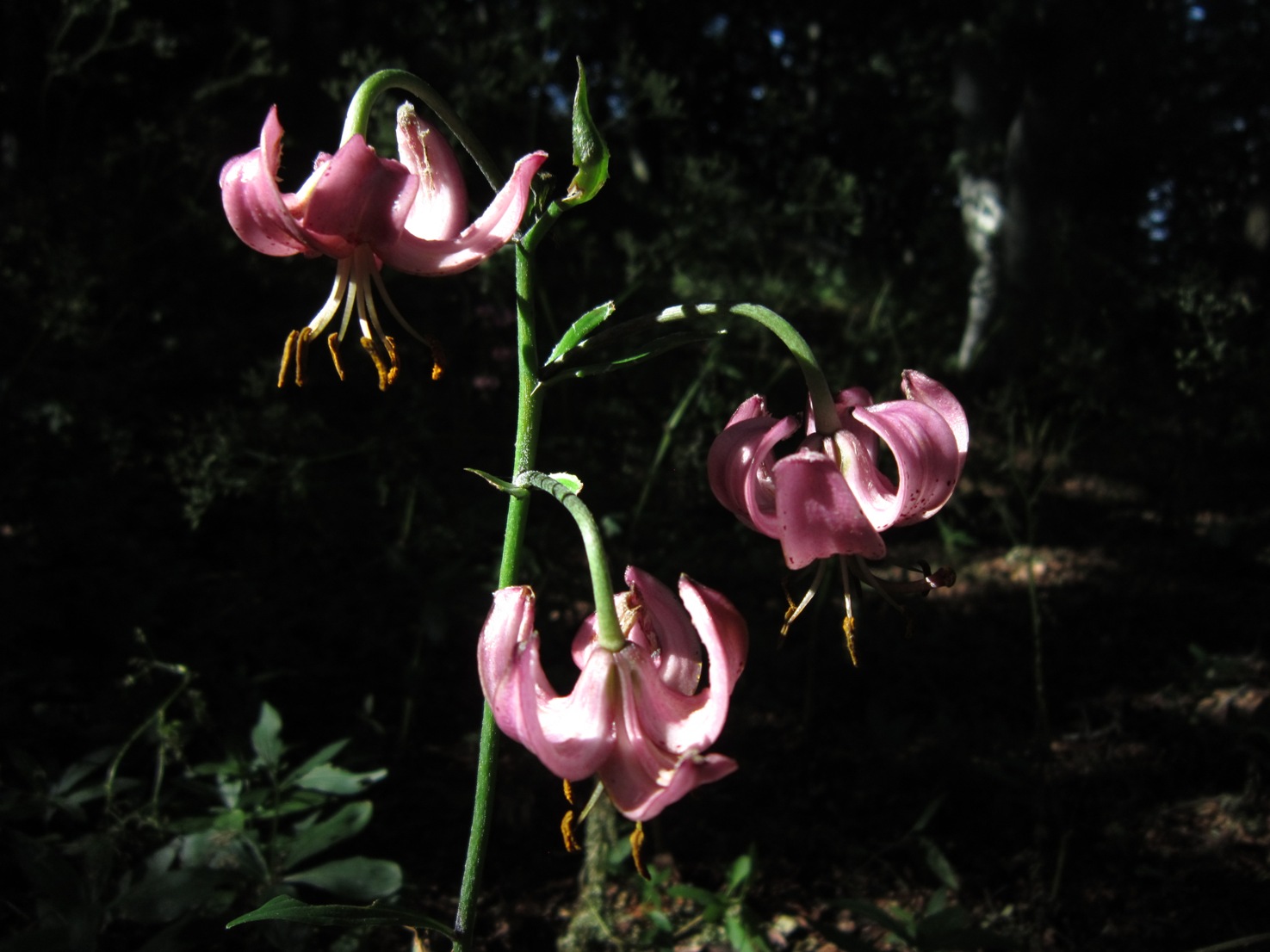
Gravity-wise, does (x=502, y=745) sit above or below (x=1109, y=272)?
below

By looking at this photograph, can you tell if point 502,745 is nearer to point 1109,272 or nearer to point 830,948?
point 830,948

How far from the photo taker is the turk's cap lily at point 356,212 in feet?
2.31

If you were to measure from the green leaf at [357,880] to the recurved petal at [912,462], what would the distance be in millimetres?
911

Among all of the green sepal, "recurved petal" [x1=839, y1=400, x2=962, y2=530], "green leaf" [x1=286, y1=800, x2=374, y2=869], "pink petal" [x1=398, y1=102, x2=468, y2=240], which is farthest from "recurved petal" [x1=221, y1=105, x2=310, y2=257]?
"green leaf" [x1=286, y1=800, x2=374, y2=869]

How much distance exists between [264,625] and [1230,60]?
6.78m

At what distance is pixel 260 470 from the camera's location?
1.89 m

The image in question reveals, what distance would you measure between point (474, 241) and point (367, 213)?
0.09 m

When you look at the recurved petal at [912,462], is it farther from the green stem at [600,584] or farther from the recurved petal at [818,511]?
the green stem at [600,584]

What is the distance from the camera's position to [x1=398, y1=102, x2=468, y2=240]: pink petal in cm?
81

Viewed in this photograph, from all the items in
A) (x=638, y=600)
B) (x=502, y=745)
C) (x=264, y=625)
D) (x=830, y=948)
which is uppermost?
(x=638, y=600)

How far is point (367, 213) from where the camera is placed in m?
0.72

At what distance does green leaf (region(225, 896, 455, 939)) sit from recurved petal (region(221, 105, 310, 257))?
521 mm

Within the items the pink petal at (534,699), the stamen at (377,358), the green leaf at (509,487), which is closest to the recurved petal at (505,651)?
the pink petal at (534,699)

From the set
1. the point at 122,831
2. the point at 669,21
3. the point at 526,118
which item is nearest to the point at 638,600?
the point at 122,831
